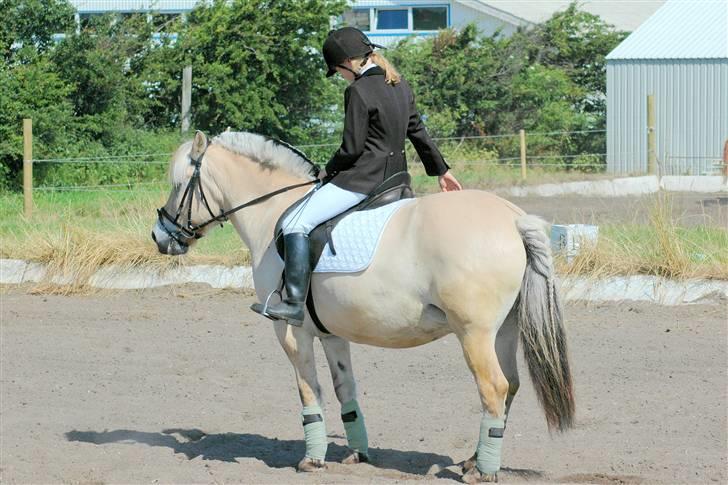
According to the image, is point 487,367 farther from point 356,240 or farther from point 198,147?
point 198,147

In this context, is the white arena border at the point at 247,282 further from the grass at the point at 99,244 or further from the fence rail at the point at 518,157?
the fence rail at the point at 518,157

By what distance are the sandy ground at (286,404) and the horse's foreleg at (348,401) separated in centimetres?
13

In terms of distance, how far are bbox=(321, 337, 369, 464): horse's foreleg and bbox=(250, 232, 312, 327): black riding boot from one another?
1.62 ft

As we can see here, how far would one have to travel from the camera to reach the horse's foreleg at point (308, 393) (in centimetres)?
576

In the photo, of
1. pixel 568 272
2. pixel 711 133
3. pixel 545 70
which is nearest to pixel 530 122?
pixel 545 70

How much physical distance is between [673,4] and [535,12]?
1098 cm

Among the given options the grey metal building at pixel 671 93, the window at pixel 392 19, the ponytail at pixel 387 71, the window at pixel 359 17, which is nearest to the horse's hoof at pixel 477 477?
the ponytail at pixel 387 71

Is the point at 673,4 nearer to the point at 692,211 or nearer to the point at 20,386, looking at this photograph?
the point at 692,211

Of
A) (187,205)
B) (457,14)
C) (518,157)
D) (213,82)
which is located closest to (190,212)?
(187,205)

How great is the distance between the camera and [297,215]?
556 centimetres

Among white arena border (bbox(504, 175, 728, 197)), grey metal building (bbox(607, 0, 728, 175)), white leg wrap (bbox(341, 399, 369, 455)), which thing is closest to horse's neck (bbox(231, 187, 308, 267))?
white leg wrap (bbox(341, 399, 369, 455))

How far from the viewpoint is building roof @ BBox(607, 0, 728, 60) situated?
2561 centimetres

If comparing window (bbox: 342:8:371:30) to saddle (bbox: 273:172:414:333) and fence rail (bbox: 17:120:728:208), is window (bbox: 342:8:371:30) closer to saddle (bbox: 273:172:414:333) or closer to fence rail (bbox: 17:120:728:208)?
fence rail (bbox: 17:120:728:208)

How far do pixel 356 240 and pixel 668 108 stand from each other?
2184 cm
